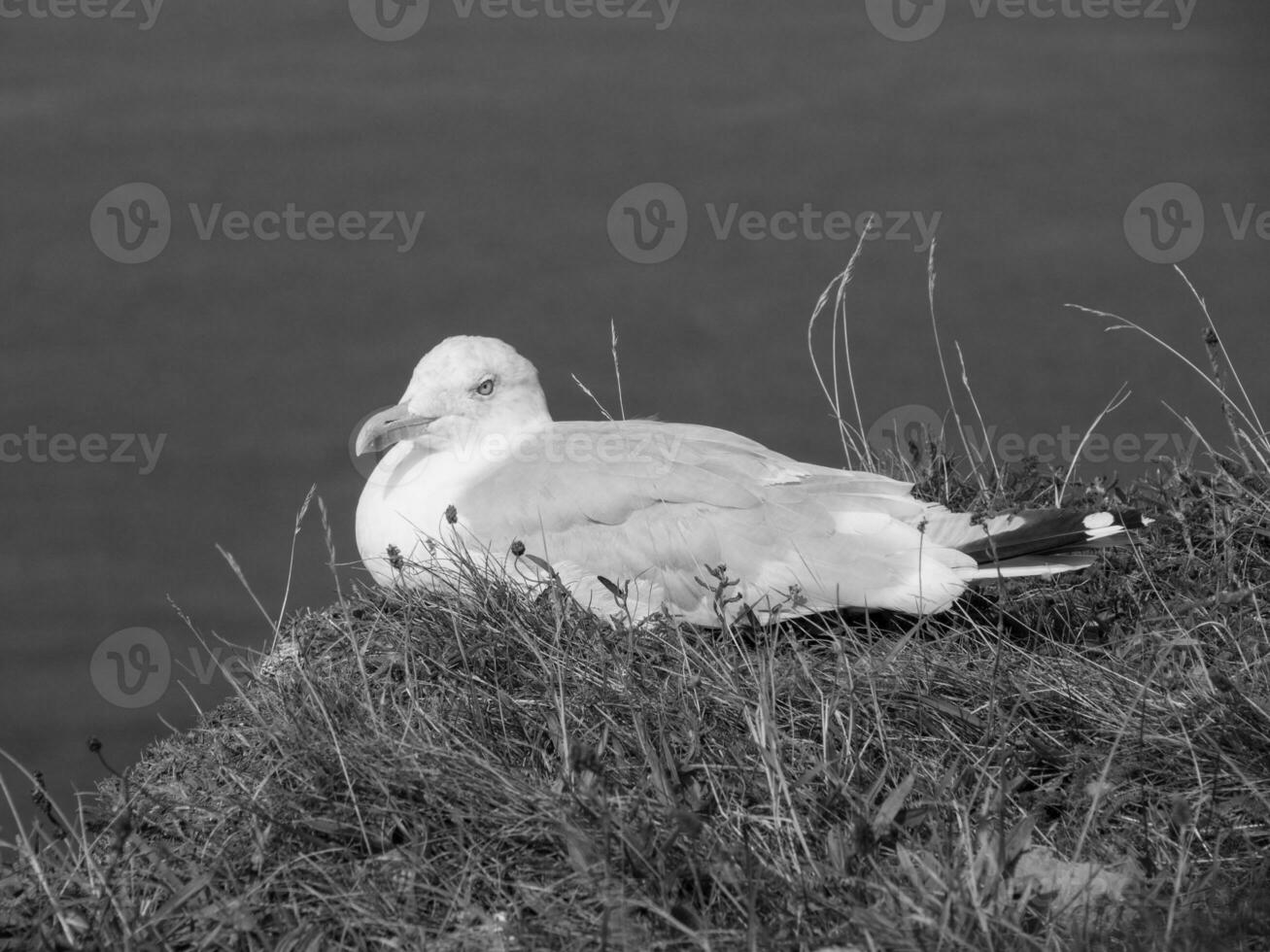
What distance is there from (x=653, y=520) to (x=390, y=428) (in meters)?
0.98

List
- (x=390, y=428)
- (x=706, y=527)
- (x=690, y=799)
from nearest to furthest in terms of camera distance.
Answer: (x=690, y=799), (x=706, y=527), (x=390, y=428)

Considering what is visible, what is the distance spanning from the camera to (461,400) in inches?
189

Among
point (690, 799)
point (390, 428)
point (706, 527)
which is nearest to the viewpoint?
point (690, 799)

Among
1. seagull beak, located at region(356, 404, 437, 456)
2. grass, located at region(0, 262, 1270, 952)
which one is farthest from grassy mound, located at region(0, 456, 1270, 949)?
seagull beak, located at region(356, 404, 437, 456)

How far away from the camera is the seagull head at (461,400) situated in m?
4.78

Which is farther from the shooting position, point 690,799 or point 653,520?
point 653,520

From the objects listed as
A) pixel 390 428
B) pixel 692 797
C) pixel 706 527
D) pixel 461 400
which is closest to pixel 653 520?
pixel 706 527

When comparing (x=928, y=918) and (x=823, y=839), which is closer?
(x=928, y=918)

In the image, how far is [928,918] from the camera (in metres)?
2.55

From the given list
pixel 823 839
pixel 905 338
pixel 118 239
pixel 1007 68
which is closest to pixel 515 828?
pixel 823 839

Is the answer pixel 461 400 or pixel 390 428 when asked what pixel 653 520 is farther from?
pixel 390 428

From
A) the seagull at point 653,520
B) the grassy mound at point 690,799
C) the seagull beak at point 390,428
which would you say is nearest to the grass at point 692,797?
the grassy mound at point 690,799

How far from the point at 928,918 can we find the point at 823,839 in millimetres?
391

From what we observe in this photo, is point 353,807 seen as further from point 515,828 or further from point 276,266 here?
point 276,266
